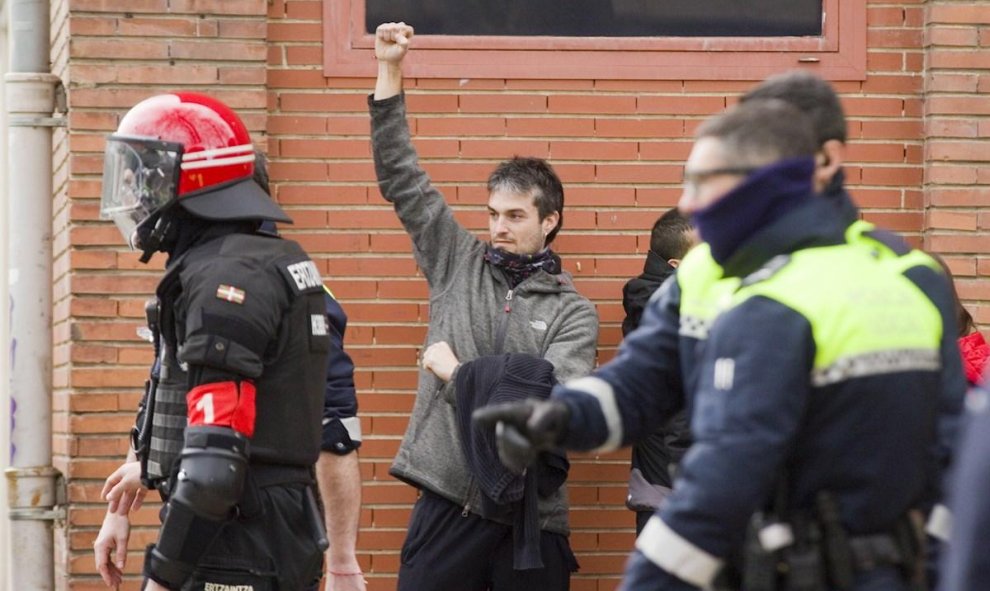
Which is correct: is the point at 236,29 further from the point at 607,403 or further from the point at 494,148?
the point at 607,403

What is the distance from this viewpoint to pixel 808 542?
318 centimetres

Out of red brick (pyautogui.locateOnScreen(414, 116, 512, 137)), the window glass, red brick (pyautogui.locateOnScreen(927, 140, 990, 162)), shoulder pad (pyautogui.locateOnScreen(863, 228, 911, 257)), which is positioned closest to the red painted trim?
the window glass

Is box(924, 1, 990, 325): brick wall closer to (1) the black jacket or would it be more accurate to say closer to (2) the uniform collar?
(1) the black jacket

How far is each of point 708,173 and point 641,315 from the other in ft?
9.31

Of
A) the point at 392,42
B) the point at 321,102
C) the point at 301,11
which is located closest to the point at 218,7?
the point at 301,11

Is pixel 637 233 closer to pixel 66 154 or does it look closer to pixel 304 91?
pixel 304 91

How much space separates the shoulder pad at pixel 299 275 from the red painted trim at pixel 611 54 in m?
2.31

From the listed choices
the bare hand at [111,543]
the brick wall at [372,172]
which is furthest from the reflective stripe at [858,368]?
the brick wall at [372,172]

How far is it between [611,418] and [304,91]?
3.38 m

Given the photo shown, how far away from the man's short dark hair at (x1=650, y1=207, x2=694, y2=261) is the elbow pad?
2472 millimetres

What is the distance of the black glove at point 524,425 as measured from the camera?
138 inches

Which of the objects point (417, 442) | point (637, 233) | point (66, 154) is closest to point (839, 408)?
point (417, 442)

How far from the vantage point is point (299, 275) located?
4441 mm

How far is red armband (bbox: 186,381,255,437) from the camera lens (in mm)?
4152
